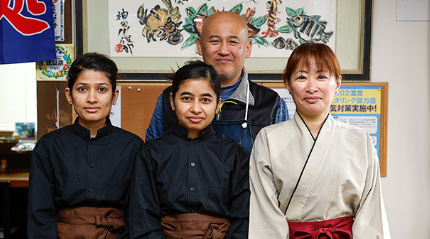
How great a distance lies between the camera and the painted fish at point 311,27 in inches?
99.7

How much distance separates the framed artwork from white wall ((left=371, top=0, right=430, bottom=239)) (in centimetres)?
30

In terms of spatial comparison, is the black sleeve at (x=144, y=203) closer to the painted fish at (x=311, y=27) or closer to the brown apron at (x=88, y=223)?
the brown apron at (x=88, y=223)

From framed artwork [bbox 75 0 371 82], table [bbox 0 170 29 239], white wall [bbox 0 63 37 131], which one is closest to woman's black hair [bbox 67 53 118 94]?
framed artwork [bbox 75 0 371 82]

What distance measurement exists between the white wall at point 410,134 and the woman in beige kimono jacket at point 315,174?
1.20 meters

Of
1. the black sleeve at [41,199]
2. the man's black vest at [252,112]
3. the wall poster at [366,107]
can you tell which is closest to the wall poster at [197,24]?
the wall poster at [366,107]

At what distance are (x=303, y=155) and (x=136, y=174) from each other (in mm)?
723

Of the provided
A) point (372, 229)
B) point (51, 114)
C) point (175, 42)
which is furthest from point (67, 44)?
point (372, 229)

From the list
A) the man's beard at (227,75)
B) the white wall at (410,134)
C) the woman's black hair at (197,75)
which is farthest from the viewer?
the white wall at (410,134)

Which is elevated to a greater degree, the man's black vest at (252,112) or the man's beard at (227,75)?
the man's beard at (227,75)

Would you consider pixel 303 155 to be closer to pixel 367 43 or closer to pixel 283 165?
pixel 283 165

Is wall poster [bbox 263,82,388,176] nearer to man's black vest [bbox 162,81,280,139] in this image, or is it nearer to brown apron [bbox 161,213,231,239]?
man's black vest [bbox 162,81,280,139]

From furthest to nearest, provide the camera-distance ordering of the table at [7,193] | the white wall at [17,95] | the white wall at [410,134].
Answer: the white wall at [17,95] < the table at [7,193] < the white wall at [410,134]

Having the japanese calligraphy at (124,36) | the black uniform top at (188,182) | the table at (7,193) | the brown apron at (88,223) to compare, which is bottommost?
the table at (7,193)

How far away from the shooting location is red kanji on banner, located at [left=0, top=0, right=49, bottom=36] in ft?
8.13
